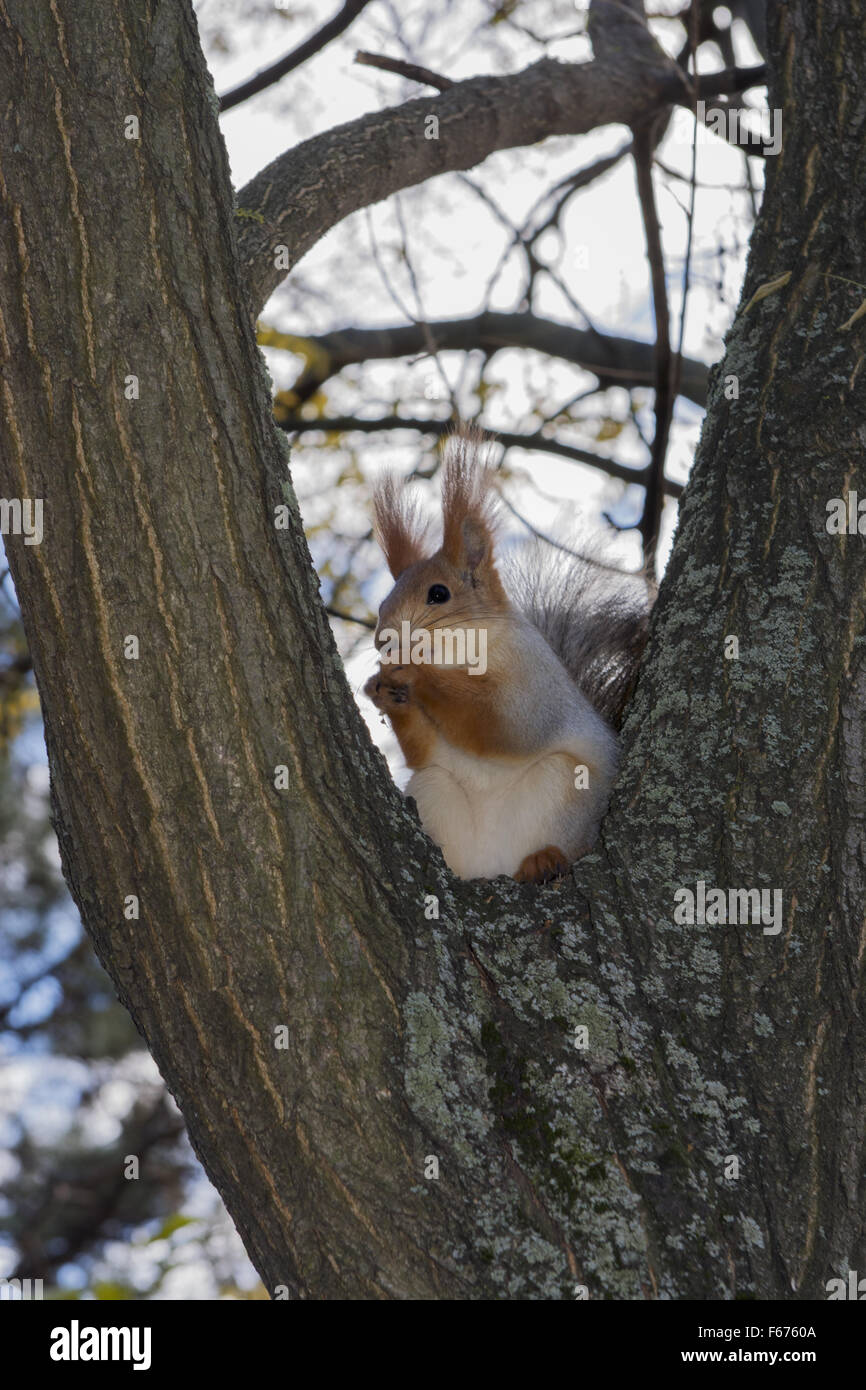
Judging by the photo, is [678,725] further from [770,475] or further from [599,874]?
[770,475]

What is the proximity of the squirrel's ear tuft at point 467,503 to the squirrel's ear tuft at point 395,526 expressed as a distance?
0.44ft

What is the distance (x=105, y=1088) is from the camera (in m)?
7.42

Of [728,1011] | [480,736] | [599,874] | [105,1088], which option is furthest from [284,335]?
[105,1088]

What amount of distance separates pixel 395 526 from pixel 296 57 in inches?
58.1

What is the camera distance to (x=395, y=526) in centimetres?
336

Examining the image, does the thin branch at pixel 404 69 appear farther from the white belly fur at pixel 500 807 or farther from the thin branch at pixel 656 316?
the white belly fur at pixel 500 807

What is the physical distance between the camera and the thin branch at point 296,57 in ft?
11.8

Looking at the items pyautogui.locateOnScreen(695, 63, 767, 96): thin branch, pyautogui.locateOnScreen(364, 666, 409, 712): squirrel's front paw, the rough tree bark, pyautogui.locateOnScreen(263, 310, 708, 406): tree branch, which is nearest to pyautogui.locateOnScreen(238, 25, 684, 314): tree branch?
pyautogui.locateOnScreen(695, 63, 767, 96): thin branch

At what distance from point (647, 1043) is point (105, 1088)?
20.3 ft

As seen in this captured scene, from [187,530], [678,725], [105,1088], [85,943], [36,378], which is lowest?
[105,1088]
